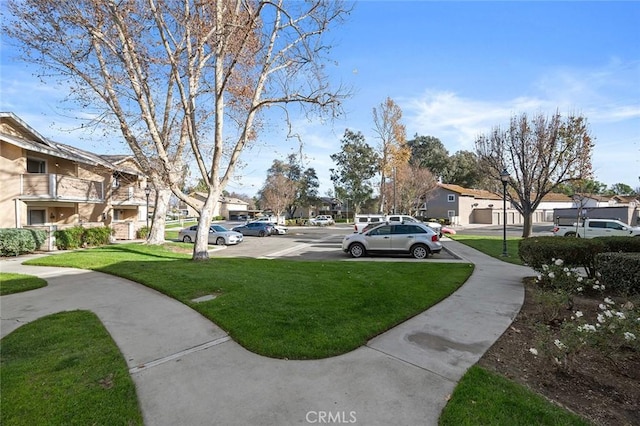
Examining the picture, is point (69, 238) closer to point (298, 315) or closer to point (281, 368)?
point (298, 315)

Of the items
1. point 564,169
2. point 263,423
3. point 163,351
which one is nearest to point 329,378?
point 263,423

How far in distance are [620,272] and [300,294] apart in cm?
651

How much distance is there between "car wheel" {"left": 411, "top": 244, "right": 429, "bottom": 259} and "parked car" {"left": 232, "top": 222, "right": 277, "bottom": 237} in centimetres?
1833

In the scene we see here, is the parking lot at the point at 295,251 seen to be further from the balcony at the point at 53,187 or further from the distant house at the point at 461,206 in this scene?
the distant house at the point at 461,206

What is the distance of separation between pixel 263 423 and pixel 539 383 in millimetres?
2928

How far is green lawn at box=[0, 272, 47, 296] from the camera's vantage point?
7402 millimetres

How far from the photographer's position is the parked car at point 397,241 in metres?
13.6

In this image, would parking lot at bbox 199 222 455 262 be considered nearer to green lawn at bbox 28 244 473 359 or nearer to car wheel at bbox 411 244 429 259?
car wheel at bbox 411 244 429 259

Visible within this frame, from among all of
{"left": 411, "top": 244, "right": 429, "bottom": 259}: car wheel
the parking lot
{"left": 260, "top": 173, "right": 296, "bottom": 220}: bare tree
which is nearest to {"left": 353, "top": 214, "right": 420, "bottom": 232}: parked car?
the parking lot

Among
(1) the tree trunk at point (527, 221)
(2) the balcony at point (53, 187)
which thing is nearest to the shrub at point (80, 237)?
(2) the balcony at point (53, 187)

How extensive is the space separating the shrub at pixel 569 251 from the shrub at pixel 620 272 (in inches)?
20.6

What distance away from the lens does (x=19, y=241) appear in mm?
13828

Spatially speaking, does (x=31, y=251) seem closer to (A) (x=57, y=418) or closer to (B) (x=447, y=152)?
(A) (x=57, y=418)

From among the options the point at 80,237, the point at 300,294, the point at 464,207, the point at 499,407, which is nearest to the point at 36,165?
the point at 80,237
